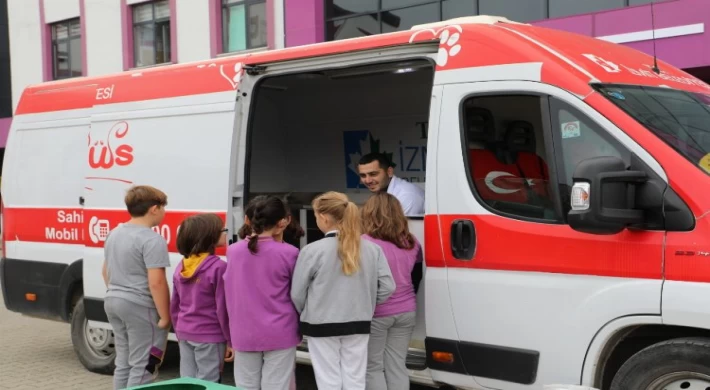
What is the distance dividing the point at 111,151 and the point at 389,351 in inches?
124

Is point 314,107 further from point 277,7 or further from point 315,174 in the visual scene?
point 277,7

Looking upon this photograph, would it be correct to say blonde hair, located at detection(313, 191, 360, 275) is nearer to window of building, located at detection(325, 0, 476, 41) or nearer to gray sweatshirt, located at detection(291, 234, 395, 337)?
gray sweatshirt, located at detection(291, 234, 395, 337)

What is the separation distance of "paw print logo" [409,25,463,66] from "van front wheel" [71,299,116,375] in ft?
12.8

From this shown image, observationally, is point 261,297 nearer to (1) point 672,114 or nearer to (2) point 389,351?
(2) point 389,351

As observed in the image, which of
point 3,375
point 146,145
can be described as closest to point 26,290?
point 3,375

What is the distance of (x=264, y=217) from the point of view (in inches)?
181

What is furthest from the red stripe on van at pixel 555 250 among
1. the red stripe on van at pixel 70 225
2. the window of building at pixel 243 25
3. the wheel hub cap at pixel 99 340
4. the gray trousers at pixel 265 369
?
the window of building at pixel 243 25

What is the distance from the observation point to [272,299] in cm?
461

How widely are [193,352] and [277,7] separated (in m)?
13.3

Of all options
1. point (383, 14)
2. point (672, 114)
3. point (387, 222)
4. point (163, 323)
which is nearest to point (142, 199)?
point (163, 323)

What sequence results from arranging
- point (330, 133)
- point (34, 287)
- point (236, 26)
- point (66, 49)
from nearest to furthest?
point (34, 287), point (330, 133), point (236, 26), point (66, 49)

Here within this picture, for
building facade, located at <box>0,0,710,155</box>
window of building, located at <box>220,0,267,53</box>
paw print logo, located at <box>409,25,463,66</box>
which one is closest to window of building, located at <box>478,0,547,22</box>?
building facade, located at <box>0,0,710,155</box>

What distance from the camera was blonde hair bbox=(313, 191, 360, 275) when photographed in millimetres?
4570

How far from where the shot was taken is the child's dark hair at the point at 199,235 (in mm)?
4969
